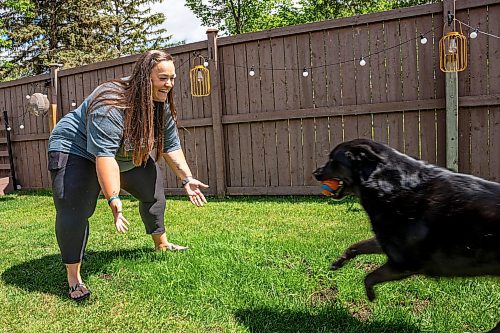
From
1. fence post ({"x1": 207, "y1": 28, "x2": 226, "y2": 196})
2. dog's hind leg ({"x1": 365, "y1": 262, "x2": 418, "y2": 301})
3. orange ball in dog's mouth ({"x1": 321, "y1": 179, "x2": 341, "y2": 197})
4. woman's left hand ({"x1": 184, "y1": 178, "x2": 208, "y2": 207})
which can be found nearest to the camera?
dog's hind leg ({"x1": 365, "y1": 262, "x2": 418, "y2": 301})

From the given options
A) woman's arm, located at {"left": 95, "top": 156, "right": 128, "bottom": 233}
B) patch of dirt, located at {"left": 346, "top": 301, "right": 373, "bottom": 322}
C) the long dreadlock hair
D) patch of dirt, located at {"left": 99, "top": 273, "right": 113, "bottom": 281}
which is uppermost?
the long dreadlock hair

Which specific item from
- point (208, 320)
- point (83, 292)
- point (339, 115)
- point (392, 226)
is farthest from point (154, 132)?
point (339, 115)

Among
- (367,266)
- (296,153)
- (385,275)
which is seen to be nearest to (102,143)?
(385,275)

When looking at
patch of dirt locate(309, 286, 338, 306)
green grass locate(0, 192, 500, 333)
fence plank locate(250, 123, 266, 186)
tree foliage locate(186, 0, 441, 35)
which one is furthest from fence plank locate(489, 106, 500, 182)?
→ tree foliage locate(186, 0, 441, 35)

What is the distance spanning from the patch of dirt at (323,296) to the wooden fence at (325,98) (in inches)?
138

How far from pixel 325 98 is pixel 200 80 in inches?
77.2

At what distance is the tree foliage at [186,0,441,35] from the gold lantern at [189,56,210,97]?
14399 mm

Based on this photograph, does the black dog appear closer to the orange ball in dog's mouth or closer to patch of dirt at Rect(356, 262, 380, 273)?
the orange ball in dog's mouth

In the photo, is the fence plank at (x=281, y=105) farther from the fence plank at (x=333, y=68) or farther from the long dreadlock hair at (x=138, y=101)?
the long dreadlock hair at (x=138, y=101)

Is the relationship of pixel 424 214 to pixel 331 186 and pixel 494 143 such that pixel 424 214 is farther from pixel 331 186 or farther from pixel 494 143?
pixel 494 143

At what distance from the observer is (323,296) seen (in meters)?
2.83

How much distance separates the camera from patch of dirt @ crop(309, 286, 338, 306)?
9.05 feet

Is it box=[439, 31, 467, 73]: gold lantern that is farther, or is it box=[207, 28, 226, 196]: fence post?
box=[207, 28, 226, 196]: fence post

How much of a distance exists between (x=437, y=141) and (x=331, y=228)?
227 centimetres
